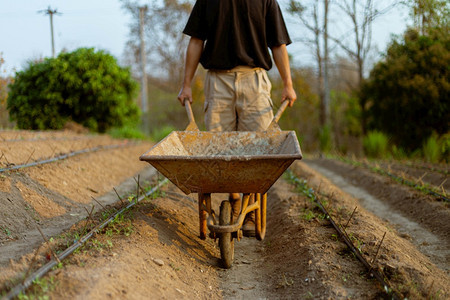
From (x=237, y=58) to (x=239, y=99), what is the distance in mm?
377

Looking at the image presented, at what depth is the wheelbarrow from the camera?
306cm

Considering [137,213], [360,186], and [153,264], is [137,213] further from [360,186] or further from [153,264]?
[360,186]

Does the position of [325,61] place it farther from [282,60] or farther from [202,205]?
[202,205]

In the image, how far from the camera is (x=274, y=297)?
3129mm

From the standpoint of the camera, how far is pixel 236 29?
4012 mm

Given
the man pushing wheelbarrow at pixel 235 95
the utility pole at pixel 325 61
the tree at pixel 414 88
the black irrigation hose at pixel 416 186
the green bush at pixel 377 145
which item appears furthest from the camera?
the utility pole at pixel 325 61

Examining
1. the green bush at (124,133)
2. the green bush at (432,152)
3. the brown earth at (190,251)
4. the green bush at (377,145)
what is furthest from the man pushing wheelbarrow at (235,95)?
the green bush at (124,133)

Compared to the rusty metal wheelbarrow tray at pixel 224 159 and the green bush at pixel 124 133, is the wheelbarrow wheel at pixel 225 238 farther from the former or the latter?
the green bush at pixel 124 133

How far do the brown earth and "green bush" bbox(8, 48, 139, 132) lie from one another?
6023mm

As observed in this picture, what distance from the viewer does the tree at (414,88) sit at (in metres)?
10.7

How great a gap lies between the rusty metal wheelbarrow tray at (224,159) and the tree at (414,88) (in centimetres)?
822

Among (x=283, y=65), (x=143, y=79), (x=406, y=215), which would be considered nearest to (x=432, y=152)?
(x=406, y=215)

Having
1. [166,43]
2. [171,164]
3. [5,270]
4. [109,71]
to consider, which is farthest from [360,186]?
[166,43]

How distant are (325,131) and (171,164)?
42.9ft
